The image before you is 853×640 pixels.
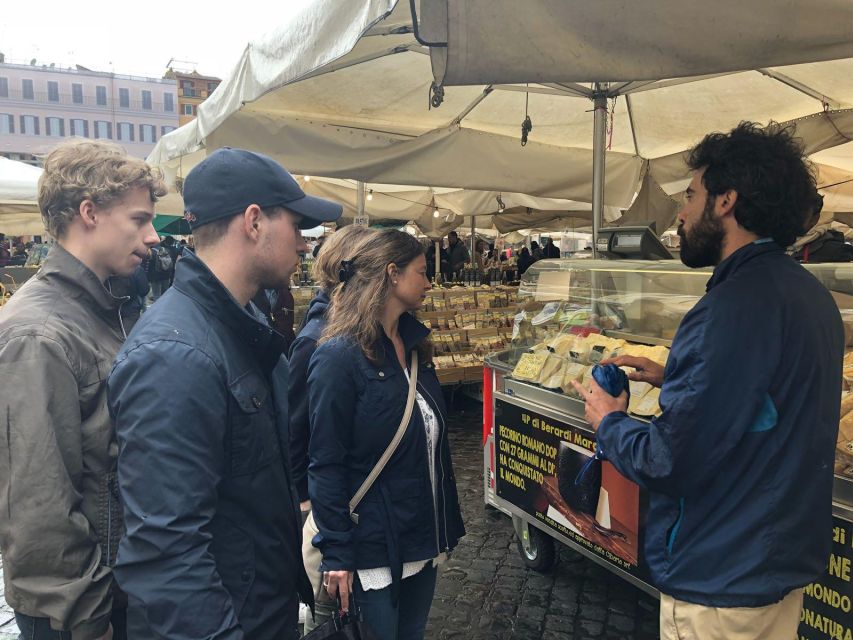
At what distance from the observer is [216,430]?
119 centimetres

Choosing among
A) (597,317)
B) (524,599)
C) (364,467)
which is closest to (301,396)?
(364,467)

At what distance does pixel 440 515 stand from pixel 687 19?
5.60 feet

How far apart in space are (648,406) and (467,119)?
3498 millimetres

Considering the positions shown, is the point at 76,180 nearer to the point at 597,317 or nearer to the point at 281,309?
the point at 597,317

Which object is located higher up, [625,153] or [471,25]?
[625,153]

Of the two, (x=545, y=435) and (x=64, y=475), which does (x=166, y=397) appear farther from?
(x=545, y=435)

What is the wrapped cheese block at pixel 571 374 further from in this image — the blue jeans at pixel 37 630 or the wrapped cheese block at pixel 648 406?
the blue jeans at pixel 37 630

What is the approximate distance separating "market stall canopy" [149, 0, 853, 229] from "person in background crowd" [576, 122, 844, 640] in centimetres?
165

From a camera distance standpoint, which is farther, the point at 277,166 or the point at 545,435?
the point at 545,435

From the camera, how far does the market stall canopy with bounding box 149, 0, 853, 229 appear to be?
3.56m

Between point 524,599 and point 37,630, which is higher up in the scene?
point 37,630

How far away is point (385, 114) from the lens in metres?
4.61

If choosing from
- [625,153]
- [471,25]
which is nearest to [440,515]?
[471,25]

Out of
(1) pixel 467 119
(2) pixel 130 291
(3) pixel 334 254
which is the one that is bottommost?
(2) pixel 130 291
